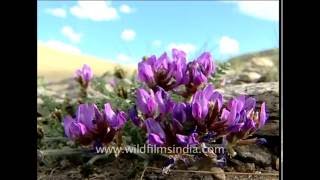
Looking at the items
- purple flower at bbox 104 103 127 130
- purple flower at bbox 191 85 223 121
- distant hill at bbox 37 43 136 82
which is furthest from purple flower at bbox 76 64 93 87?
purple flower at bbox 191 85 223 121

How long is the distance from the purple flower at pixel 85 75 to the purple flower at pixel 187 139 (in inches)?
29.4

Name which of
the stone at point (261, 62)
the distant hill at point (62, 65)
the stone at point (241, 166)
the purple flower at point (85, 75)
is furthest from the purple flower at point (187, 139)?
the stone at point (261, 62)

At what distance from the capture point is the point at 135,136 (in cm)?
156

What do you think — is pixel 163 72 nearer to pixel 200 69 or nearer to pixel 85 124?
pixel 200 69

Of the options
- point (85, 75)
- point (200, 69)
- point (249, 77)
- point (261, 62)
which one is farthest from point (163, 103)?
point (261, 62)

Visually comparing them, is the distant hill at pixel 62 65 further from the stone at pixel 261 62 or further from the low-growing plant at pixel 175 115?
the stone at pixel 261 62

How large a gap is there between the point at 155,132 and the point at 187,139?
0.08m

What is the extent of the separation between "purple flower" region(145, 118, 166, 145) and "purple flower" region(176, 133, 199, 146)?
0.04 metres

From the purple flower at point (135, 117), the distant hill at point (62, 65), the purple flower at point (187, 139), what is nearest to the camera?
the purple flower at point (187, 139)

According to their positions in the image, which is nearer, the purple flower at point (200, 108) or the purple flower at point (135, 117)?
the purple flower at point (200, 108)

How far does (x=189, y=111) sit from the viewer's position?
145 centimetres

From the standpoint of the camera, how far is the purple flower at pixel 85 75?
2.10 m

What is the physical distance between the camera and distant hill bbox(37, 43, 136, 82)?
80.4 inches
